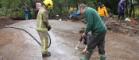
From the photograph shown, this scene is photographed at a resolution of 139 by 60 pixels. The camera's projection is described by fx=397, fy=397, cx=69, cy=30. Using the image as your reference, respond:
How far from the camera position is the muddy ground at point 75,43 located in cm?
1310

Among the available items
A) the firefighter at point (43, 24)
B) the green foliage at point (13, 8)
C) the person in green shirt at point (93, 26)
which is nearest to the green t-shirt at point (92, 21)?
the person in green shirt at point (93, 26)

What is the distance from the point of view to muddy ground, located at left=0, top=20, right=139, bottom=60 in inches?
516

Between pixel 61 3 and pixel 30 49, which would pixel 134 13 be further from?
pixel 30 49

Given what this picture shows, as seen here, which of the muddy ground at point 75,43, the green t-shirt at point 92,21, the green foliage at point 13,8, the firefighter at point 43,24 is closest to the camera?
the green t-shirt at point 92,21

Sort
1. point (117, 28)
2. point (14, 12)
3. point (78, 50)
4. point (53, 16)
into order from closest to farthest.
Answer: point (78, 50) < point (117, 28) < point (53, 16) < point (14, 12)

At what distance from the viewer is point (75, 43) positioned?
1532cm

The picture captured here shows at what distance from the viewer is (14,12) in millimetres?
29516

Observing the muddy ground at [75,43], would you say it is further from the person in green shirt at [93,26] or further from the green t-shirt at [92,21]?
the green t-shirt at [92,21]

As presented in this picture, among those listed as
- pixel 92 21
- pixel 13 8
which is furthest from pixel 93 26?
pixel 13 8

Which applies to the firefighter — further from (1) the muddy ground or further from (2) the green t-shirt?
(2) the green t-shirt

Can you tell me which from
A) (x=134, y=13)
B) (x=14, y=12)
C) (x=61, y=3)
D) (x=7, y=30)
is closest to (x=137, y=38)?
(x=7, y=30)

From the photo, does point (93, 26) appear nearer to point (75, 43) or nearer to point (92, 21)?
point (92, 21)

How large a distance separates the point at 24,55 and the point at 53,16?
1497 cm

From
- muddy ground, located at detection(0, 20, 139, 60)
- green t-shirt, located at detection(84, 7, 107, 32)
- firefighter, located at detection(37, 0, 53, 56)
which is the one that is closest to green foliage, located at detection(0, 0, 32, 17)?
muddy ground, located at detection(0, 20, 139, 60)
